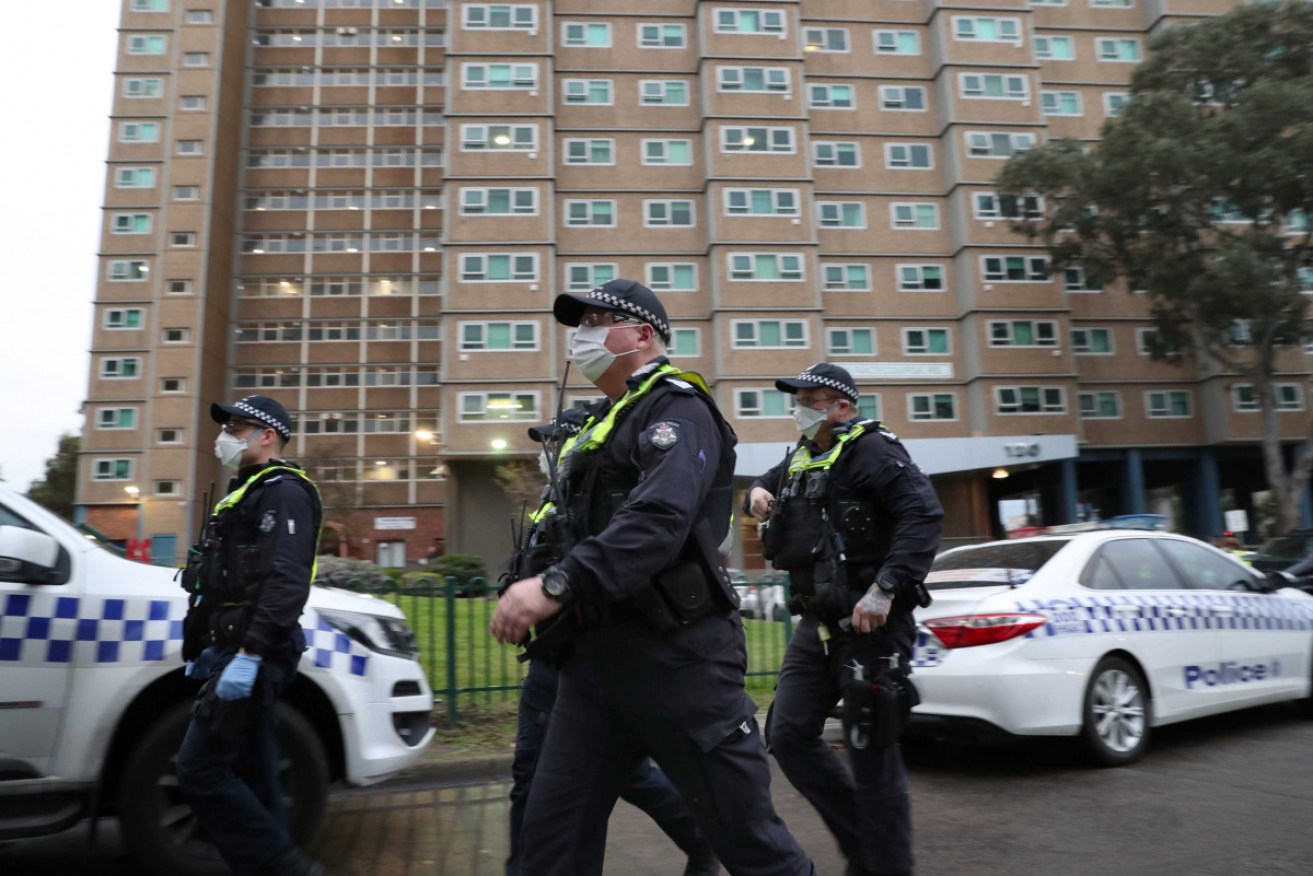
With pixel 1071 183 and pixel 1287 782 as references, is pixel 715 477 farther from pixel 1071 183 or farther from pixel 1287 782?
pixel 1071 183

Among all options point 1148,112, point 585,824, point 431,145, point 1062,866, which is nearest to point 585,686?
point 585,824

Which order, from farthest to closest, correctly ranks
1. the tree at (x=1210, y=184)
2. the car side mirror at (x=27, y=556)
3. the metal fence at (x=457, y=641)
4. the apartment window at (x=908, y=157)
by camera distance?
the apartment window at (x=908, y=157), the tree at (x=1210, y=184), the metal fence at (x=457, y=641), the car side mirror at (x=27, y=556)

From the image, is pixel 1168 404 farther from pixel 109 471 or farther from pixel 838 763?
pixel 109 471

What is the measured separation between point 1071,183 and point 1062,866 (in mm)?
32917

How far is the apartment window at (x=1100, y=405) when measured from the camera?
130 ft

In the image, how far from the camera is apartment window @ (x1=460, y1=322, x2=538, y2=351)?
3700cm

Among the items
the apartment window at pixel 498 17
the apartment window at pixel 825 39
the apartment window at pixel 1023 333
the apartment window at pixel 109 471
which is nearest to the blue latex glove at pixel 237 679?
the apartment window at pixel 1023 333

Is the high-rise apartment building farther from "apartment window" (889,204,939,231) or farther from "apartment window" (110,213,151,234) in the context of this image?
"apartment window" (110,213,151,234)

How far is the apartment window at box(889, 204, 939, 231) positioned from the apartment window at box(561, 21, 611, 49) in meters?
14.2

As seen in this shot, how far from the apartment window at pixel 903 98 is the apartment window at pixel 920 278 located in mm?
6946

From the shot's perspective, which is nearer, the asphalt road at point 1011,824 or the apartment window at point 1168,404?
the asphalt road at point 1011,824

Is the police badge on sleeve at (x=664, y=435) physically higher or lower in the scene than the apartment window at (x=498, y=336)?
lower

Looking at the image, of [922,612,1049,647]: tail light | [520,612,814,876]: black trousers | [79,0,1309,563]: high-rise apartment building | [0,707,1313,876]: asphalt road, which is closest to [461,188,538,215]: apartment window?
[79,0,1309,563]: high-rise apartment building

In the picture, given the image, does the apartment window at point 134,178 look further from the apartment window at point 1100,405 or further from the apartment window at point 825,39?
the apartment window at point 1100,405
